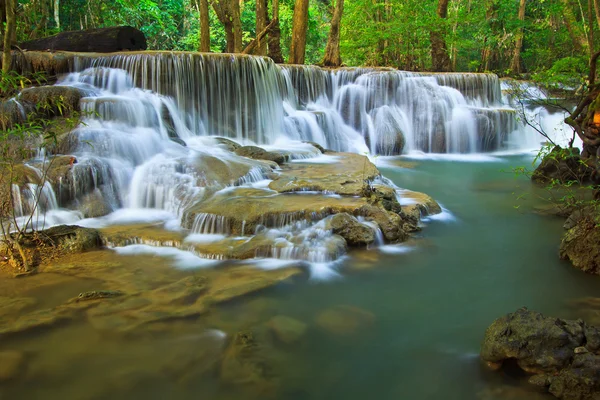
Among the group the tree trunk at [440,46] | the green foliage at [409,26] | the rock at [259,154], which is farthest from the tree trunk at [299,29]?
the rock at [259,154]

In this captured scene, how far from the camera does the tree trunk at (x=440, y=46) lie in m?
17.6

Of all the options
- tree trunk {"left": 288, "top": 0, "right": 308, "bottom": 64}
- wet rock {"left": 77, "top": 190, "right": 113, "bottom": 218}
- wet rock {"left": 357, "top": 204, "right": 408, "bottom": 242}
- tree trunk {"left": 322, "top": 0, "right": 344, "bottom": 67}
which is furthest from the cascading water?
tree trunk {"left": 288, "top": 0, "right": 308, "bottom": 64}

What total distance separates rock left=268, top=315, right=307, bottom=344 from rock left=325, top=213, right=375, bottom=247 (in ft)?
6.28

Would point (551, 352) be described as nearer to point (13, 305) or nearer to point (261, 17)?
point (13, 305)

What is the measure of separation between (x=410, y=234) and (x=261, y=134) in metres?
6.52

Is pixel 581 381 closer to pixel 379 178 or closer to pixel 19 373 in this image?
pixel 19 373

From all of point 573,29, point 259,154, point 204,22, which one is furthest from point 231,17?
point 573,29

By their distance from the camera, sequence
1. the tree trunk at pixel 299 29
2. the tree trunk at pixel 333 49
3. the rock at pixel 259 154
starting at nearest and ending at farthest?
the rock at pixel 259 154 < the tree trunk at pixel 299 29 < the tree trunk at pixel 333 49

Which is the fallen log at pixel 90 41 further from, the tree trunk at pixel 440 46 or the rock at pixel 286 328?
the tree trunk at pixel 440 46

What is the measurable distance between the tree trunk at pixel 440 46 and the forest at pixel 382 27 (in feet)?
0.13

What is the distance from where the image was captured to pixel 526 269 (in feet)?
18.0

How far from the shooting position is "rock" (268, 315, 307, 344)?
397cm

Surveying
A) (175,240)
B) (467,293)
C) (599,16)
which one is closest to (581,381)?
(467,293)

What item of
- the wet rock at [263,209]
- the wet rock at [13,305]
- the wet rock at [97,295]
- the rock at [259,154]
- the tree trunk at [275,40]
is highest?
the tree trunk at [275,40]
